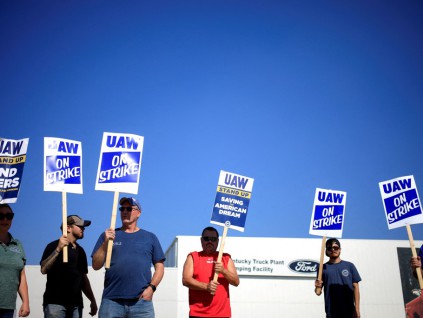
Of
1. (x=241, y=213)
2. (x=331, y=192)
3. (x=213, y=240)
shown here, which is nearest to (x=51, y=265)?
(x=213, y=240)

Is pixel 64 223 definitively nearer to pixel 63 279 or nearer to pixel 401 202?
pixel 63 279

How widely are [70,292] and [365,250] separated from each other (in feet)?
85.2

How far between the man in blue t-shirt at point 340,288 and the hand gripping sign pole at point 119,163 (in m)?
3.96

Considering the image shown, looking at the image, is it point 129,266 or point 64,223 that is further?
point 64,223

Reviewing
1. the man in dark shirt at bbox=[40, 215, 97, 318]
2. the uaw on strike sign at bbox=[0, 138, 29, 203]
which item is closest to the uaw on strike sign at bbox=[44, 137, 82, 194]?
the uaw on strike sign at bbox=[0, 138, 29, 203]

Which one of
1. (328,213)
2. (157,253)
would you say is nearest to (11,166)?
(157,253)

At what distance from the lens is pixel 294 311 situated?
2683 cm

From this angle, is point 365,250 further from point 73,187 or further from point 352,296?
point 73,187

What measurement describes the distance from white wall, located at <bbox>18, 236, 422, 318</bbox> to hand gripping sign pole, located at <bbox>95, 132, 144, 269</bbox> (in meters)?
21.4

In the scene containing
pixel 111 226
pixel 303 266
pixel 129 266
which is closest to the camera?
pixel 129 266

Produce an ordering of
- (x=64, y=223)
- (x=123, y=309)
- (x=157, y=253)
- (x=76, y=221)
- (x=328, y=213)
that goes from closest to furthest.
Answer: (x=123, y=309) → (x=157, y=253) → (x=64, y=223) → (x=76, y=221) → (x=328, y=213)

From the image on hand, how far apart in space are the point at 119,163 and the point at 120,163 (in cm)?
2

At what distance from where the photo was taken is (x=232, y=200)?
7547mm

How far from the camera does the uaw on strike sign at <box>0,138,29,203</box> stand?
6613 mm
